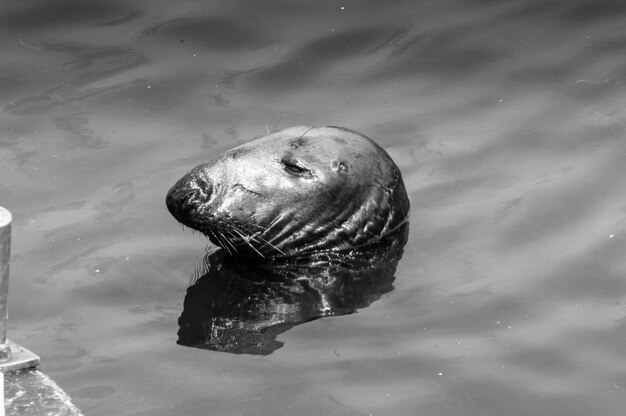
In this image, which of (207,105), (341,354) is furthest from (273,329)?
(207,105)

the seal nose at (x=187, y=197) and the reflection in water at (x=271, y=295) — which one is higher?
the seal nose at (x=187, y=197)

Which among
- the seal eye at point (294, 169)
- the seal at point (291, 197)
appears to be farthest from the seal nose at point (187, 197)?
the seal eye at point (294, 169)

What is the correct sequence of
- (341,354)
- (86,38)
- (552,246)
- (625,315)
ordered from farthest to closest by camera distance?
(86,38)
(552,246)
(625,315)
(341,354)

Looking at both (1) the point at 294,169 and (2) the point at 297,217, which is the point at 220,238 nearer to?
(2) the point at 297,217

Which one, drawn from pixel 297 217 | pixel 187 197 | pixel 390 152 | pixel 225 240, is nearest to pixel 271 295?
pixel 225 240

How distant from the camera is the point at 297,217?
9172 mm

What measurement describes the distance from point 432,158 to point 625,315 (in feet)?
8.26

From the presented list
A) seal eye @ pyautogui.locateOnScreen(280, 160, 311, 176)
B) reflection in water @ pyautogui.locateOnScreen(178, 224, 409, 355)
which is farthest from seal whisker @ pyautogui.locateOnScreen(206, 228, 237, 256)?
seal eye @ pyautogui.locateOnScreen(280, 160, 311, 176)

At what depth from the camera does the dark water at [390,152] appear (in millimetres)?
7637

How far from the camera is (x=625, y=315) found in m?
8.38

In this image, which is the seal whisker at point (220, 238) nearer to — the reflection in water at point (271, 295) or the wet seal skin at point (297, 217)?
the wet seal skin at point (297, 217)

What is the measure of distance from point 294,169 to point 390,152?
1543mm

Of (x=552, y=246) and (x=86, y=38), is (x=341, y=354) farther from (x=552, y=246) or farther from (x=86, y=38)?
(x=86, y=38)

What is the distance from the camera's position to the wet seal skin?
29.1ft
